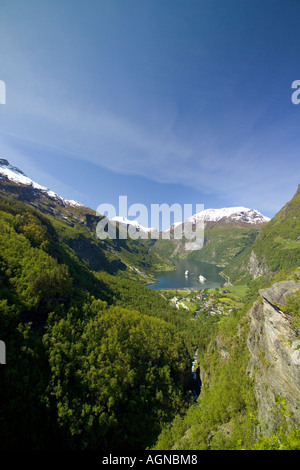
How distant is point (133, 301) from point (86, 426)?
3061 inches

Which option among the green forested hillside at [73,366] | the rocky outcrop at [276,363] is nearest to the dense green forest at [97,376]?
the green forested hillside at [73,366]

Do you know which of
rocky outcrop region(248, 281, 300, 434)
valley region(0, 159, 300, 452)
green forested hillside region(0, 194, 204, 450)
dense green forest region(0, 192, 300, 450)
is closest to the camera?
rocky outcrop region(248, 281, 300, 434)

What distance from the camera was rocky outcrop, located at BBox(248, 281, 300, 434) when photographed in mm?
25641

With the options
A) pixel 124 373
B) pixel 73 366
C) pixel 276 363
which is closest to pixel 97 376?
pixel 73 366

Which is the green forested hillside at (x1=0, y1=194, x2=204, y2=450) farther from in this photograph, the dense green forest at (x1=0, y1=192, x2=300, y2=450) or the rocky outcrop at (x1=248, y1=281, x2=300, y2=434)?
the rocky outcrop at (x1=248, y1=281, x2=300, y2=434)

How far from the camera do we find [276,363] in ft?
97.5

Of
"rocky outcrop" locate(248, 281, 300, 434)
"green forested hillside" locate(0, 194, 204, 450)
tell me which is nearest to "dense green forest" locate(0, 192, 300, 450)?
"green forested hillside" locate(0, 194, 204, 450)

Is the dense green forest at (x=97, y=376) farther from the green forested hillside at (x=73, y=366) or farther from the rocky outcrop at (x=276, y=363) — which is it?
the rocky outcrop at (x=276, y=363)

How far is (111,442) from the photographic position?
4019 centimetres

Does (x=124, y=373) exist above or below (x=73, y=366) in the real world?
below

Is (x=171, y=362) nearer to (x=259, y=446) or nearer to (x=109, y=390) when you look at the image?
(x=109, y=390)

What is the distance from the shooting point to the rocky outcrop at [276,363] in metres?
25.6

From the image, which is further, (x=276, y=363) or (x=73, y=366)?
(x=73, y=366)

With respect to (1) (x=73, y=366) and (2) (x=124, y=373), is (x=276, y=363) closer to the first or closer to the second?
(2) (x=124, y=373)
